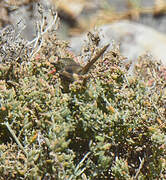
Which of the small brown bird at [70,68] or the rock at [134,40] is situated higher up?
the rock at [134,40]

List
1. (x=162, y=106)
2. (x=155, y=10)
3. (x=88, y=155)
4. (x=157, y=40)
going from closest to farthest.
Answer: (x=88, y=155)
(x=162, y=106)
(x=157, y=40)
(x=155, y=10)

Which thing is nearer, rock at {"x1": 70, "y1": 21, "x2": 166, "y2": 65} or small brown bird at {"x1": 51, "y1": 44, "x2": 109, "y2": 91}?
small brown bird at {"x1": 51, "y1": 44, "x2": 109, "y2": 91}

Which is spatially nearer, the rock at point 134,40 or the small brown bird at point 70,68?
the small brown bird at point 70,68

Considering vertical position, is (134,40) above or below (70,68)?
above

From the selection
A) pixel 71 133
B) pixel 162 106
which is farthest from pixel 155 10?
pixel 71 133

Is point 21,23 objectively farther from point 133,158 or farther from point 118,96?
point 133,158

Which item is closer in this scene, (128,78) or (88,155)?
(88,155)

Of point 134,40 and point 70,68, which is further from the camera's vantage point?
point 134,40

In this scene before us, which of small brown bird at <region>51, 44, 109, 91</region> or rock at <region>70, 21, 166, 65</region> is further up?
rock at <region>70, 21, 166, 65</region>
